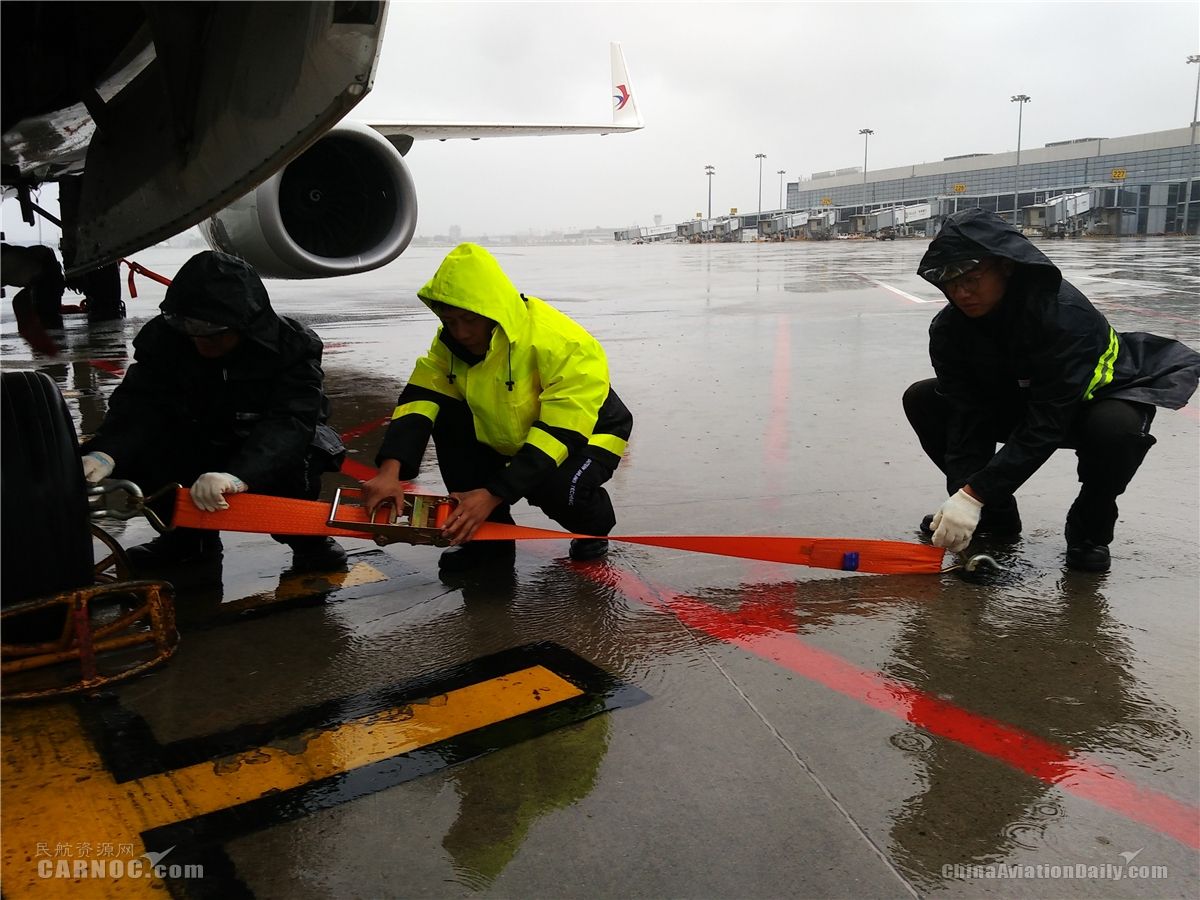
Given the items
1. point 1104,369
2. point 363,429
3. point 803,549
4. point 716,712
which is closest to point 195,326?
point 716,712

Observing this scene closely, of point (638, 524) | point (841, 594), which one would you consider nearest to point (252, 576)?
point (638, 524)

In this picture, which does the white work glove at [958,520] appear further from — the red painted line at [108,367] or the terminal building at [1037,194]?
the terminal building at [1037,194]

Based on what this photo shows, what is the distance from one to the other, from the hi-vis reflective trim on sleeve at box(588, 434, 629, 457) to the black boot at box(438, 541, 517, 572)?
545 millimetres

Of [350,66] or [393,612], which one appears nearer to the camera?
[350,66]

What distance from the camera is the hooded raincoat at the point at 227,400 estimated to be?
286 cm

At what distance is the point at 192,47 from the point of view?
2.72 m

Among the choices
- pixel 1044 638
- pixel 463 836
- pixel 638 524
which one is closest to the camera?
pixel 463 836

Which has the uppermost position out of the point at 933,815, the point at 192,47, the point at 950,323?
the point at 192,47

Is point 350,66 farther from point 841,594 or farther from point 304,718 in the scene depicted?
point 841,594

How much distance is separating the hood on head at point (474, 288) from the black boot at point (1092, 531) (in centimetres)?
201

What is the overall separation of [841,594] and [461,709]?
136cm

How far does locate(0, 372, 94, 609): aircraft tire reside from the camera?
2232mm

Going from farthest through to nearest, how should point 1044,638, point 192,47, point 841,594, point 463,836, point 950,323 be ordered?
point 950,323 < point 841,594 < point 192,47 < point 1044,638 < point 463,836

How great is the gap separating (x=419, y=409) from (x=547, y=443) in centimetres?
55
